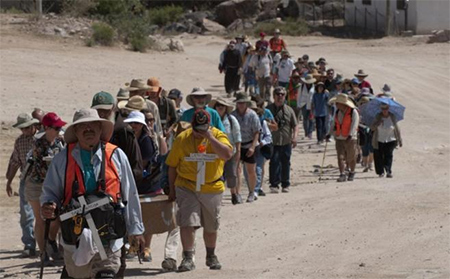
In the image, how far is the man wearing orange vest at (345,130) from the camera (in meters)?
19.9

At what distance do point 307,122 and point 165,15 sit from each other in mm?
37069

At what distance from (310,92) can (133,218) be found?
17.1 m

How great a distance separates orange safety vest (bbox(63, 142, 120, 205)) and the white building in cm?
4643

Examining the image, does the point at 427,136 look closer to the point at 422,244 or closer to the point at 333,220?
the point at 333,220

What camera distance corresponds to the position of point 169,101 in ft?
51.3

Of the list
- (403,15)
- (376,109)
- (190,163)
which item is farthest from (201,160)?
(403,15)

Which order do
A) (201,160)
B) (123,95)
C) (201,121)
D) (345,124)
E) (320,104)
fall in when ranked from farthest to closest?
1. (320,104)
2. (345,124)
3. (123,95)
4. (201,160)
5. (201,121)

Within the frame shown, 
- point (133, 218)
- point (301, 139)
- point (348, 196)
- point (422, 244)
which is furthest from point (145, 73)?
point (133, 218)

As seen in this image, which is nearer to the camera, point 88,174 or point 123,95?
point 88,174

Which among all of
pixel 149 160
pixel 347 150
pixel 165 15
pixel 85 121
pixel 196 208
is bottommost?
pixel 165 15

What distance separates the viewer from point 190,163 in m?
11.4

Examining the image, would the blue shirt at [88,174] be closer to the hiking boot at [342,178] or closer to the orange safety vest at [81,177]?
the orange safety vest at [81,177]

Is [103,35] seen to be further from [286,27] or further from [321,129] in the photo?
[286,27]

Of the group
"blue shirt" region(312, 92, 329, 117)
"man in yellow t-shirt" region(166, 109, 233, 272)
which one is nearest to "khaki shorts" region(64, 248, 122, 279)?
"man in yellow t-shirt" region(166, 109, 233, 272)
